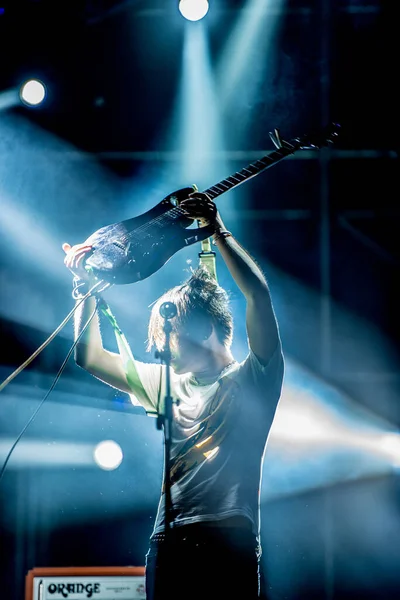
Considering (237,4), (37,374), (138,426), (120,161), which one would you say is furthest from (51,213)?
(237,4)

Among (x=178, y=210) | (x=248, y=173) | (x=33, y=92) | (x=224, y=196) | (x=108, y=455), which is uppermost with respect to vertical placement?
(x=33, y=92)

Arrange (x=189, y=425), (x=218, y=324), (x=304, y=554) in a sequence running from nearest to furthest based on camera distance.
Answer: (x=189, y=425)
(x=218, y=324)
(x=304, y=554)

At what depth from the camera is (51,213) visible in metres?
3.98

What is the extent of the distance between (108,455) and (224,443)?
1.52 meters

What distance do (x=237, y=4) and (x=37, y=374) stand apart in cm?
229

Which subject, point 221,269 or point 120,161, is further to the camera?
point 120,161

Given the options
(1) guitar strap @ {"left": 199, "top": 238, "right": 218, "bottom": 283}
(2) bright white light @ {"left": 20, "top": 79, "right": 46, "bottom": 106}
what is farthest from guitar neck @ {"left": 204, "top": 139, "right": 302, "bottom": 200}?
(2) bright white light @ {"left": 20, "top": 79, "right": 46, "bottom": 106}

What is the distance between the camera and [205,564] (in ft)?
7.18

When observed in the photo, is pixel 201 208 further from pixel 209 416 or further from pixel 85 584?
pixel 85 584

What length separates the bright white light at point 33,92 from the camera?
156 inches

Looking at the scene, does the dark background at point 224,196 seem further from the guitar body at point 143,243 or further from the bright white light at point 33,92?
the guitar body at point 143,243

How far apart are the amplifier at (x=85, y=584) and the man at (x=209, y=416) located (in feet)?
3.23

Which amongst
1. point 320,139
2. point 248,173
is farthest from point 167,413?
point 320,139

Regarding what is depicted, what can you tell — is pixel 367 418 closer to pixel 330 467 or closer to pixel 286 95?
pixel 330 467
